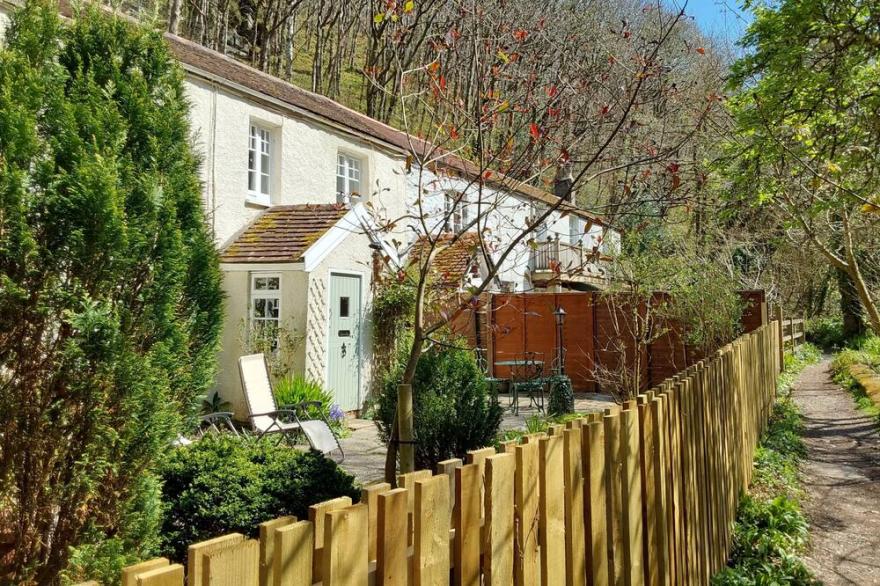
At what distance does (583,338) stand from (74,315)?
51.0 feet

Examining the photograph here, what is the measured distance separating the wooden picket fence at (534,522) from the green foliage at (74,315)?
2.14m

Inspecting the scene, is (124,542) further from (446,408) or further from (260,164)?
(260,164)

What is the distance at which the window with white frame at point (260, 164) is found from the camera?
1250 centimetres

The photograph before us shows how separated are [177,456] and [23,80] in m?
2.35

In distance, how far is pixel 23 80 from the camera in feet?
11.1

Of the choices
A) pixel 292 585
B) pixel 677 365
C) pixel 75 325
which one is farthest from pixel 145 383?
pixel 677 365

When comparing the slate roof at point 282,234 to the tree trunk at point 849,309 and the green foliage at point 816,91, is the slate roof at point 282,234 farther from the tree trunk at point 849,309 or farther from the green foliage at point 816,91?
the tree trunk at point 849,309

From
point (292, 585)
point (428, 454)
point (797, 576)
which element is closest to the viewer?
point (292, 585)

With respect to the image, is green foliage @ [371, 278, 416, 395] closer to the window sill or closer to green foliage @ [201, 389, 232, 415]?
the window sill

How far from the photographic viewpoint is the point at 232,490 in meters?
3.75

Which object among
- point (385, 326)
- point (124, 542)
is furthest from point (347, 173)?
point (124, 542)

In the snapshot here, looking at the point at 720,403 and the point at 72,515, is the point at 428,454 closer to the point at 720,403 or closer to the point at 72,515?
the point at 720,403

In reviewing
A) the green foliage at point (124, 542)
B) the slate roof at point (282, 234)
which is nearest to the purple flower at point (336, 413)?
the slate roof at point (282, 234)

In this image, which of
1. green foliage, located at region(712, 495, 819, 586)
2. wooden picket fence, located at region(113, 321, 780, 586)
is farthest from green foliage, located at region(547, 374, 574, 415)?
wooden picket fence, located at region(113, 321, 780, 586)
